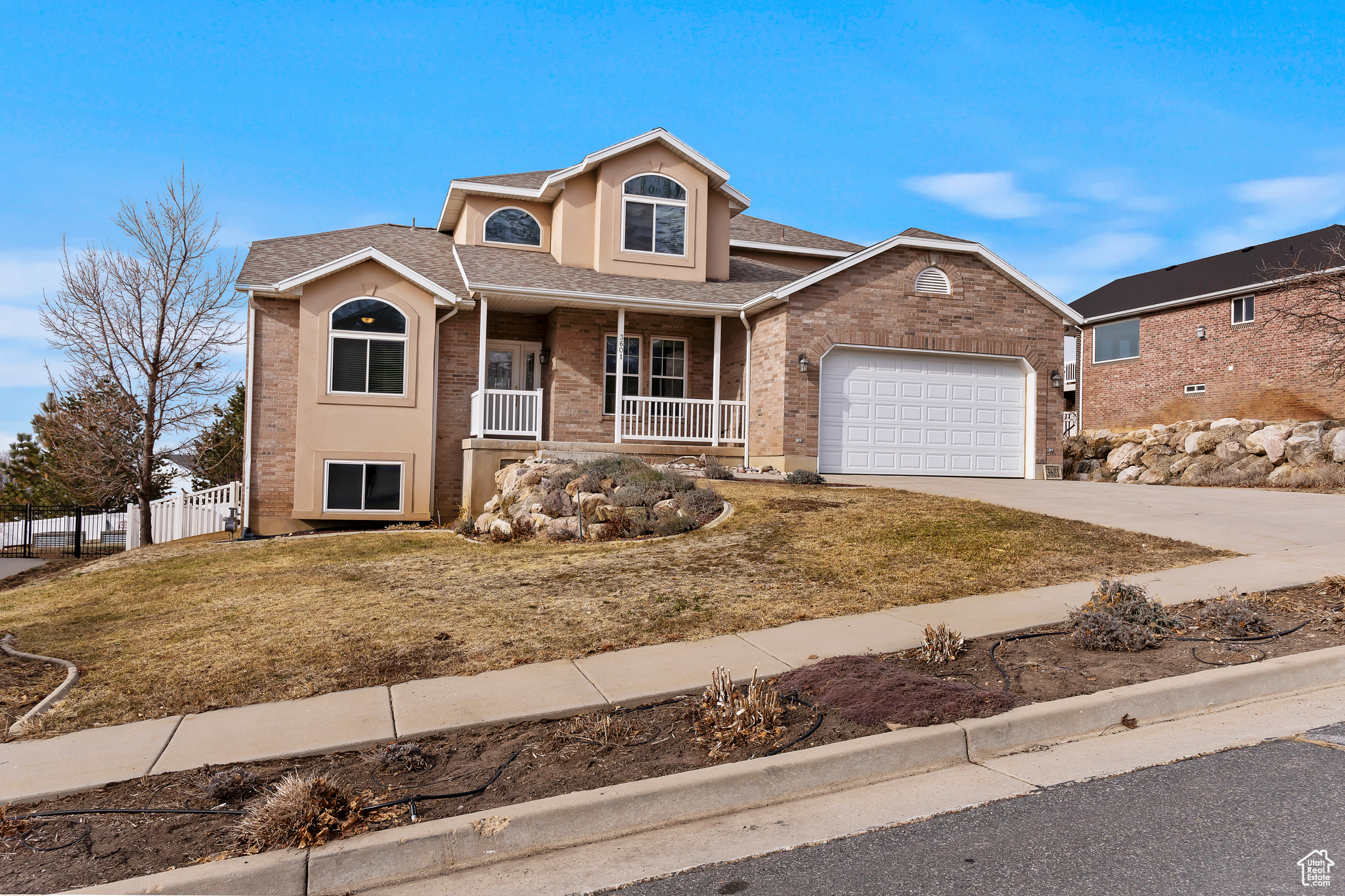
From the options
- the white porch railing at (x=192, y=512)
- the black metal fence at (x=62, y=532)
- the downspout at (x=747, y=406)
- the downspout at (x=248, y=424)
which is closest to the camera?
the downspout at (x=248, y=424)

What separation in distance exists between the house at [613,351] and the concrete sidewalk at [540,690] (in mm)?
8779

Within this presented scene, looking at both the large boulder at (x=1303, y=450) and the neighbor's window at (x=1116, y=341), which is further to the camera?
the neighbor's window at (x=1116, y=341)

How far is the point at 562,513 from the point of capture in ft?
40.7

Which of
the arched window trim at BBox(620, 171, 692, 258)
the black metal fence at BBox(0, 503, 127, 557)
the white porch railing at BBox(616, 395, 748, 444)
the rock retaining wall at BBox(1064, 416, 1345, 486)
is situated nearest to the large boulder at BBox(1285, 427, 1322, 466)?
the rock retaining wall at BBox(1064, 416, 1345, 486)

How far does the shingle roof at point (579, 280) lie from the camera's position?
1762 centimetres

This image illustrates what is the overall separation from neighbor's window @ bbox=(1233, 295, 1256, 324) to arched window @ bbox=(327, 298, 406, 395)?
24.8 meters

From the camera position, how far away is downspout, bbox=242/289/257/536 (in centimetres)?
1675

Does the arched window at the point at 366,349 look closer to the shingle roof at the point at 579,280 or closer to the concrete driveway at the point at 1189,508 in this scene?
the shingle roof at the point at 579,280

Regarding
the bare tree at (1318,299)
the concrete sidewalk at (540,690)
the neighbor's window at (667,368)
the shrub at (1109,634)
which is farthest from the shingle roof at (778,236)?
the shrub at (1109,634)

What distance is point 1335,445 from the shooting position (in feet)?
56.3

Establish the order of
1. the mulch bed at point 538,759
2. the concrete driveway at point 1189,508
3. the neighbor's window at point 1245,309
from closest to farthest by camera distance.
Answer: the mulch bed at point 538,759
the concrete driveway at point 1189,508
the neighbor's window at point 1245,309

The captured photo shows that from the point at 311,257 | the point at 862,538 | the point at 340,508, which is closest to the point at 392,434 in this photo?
the point at 340,508

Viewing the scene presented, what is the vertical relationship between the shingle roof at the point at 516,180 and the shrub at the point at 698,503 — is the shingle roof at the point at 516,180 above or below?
above

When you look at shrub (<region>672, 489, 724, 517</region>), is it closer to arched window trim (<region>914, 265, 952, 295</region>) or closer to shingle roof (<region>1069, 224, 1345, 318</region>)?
arched window trim (<region>914, 265, 952, 295</region>)
